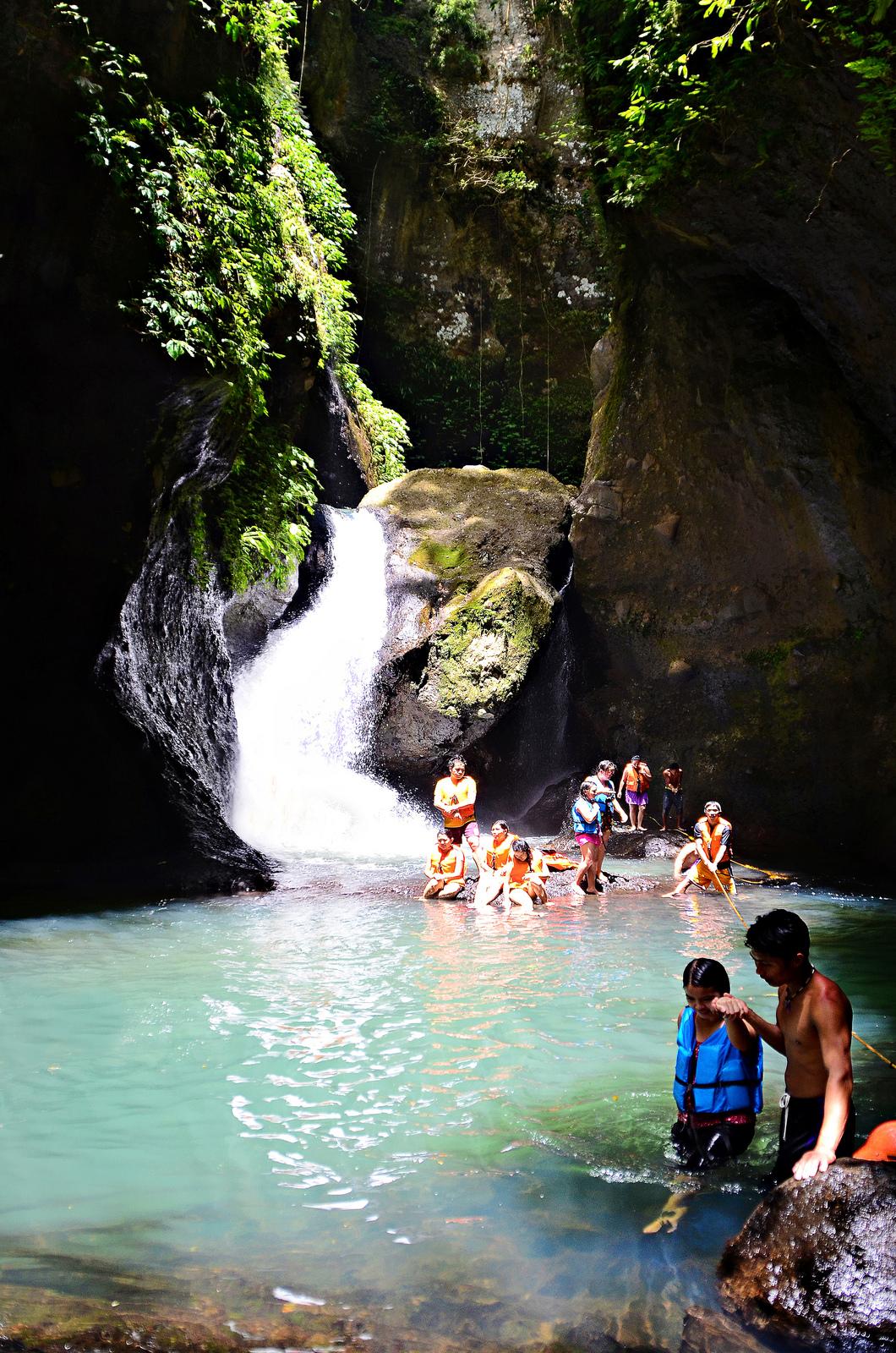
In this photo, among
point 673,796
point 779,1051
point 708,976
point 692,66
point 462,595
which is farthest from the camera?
point 462,595

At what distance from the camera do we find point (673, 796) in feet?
52.2

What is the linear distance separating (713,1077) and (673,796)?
11938 mm

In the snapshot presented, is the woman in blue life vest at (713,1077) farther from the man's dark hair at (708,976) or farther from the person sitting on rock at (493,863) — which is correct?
the person sitting on rock at (493,863)

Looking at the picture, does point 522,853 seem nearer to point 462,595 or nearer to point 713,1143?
point 713,1143

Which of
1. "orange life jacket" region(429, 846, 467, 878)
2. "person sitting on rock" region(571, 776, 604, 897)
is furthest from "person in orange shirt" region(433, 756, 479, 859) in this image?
"person sitting on rock" region(571, 776, 604, 897)

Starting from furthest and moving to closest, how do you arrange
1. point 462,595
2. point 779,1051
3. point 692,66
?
point 462,595
point 692,66
point 779,1051

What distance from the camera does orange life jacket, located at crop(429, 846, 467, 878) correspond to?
10977 millimetres

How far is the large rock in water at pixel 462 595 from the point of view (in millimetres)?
15906

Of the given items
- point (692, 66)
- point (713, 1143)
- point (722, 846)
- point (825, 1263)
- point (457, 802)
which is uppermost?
point (692, 66)

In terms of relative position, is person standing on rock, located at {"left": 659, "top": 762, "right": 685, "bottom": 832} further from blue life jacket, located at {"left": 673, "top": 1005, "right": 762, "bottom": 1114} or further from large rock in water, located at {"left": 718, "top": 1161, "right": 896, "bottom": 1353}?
large rock in water, located at {"left": 718, "top": 1161, "right": 896, "bottom": 1353}

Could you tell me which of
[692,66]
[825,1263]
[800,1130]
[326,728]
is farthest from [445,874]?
[692,66]

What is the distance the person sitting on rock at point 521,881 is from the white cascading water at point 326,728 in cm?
338

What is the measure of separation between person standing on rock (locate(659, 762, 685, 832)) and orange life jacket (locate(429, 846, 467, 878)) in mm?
5603

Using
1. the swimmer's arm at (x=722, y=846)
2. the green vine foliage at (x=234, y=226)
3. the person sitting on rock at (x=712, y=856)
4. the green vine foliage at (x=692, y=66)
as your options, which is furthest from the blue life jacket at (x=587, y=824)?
the green vine foliage at (x=692, y=66)
